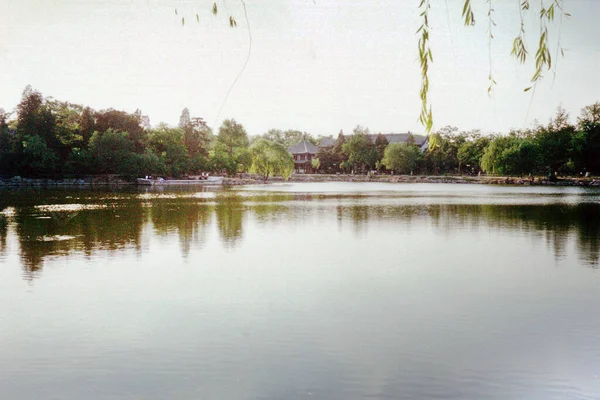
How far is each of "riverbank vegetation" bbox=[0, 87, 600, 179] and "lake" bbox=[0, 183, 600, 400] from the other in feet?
149

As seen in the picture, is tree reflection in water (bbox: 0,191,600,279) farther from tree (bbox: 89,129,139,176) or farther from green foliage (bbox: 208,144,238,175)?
green foliage (bbox: 208,144,238,175)

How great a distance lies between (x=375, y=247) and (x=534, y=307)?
655 cm

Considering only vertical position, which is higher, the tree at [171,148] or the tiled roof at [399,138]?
the tiled roof at [399,138]

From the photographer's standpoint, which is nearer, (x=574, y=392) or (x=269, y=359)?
(x=574, y=392)

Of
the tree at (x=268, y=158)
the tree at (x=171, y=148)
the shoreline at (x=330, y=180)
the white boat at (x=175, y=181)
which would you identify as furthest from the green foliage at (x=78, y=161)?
the tree at (x=268, y=158)

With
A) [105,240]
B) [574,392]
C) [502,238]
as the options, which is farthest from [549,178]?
[574,392]

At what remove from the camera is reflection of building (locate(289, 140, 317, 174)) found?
111625 millimetres

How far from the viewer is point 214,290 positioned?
9.88m

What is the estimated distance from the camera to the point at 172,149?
A: 65.8 m

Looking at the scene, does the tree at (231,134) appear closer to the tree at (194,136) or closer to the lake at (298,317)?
the tree at (194,136)

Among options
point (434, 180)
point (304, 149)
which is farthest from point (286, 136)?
point (434, 180)

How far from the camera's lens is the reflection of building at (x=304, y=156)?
366ft

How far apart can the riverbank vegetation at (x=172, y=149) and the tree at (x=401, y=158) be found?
0.55 feet

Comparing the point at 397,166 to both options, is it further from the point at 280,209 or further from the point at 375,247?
the point at 375,247
